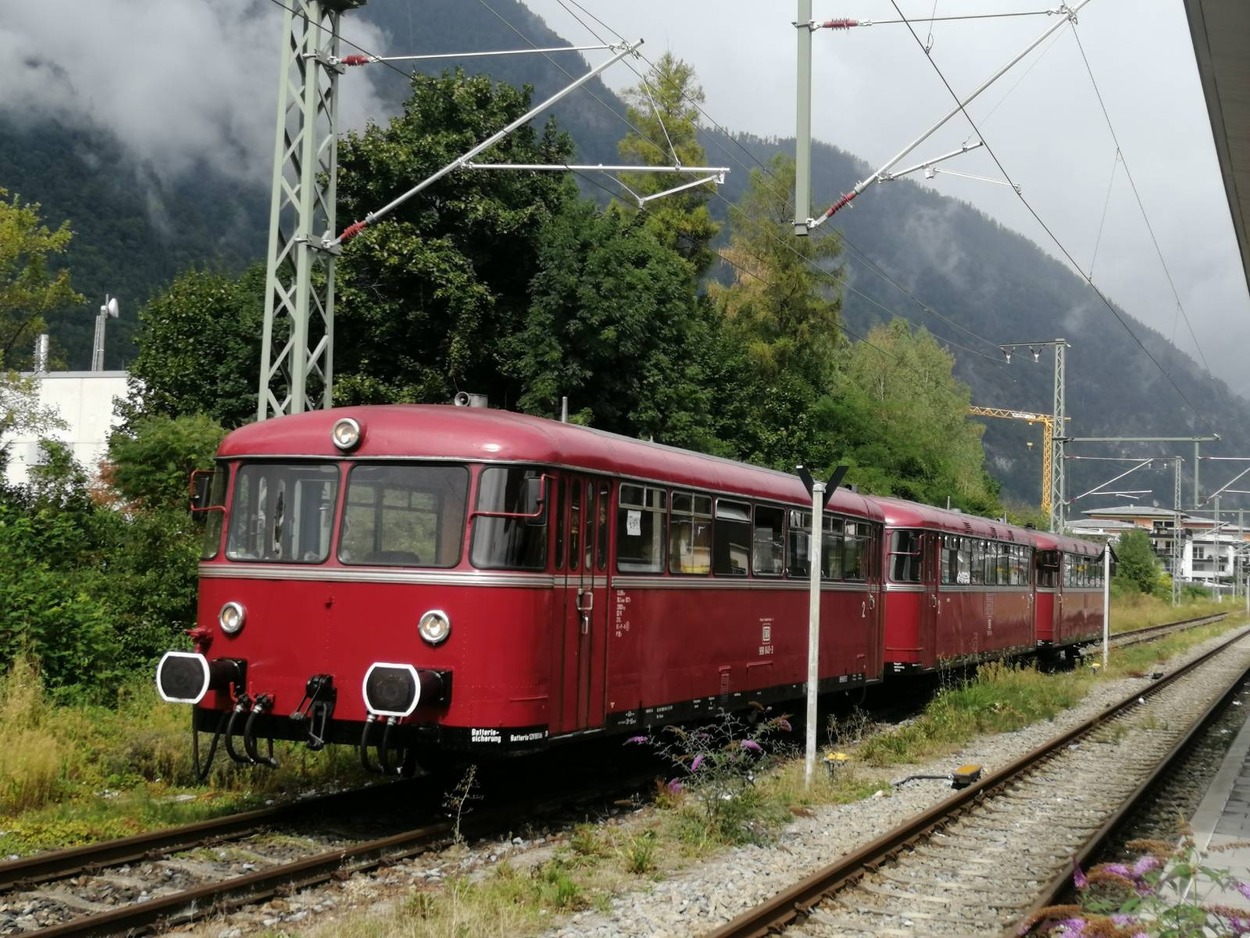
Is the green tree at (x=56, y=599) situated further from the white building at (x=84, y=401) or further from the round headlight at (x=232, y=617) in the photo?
the white building at (x=84, y=401)

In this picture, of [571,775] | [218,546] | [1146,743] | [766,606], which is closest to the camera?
[218,546]

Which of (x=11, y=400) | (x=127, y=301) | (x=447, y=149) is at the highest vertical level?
(x=127, y=301)

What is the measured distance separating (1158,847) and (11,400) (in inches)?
942

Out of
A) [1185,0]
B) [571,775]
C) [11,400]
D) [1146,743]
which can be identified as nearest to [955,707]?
[1146,743]

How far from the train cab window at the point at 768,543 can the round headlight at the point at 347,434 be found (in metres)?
4.98

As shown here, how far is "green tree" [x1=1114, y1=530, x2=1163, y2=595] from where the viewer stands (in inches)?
2714

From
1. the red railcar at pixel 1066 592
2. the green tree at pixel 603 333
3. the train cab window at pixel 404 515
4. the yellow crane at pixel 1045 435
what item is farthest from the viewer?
the yellow crane at pixel 1045 435

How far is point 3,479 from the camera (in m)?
19.2

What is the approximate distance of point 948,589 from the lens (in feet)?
69.8

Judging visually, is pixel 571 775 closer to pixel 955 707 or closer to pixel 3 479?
pixel 955 707

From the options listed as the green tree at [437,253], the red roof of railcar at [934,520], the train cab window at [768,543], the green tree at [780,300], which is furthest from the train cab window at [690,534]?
the green tree at [780,300]

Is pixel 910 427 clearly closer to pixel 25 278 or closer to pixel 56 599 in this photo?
pixel 25 278

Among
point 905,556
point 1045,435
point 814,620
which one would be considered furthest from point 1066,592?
point 1045,435

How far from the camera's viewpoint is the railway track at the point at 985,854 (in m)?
7.96
